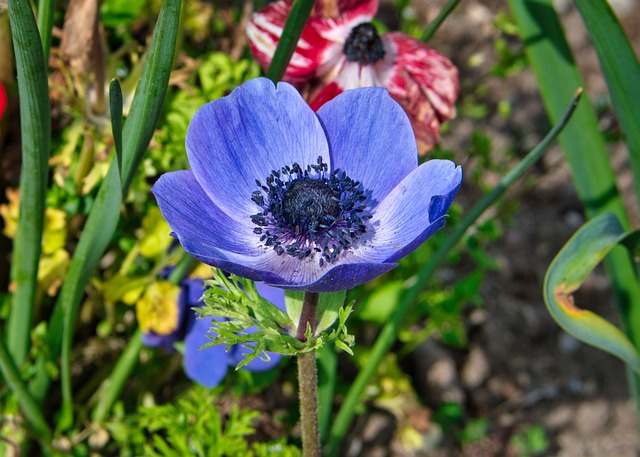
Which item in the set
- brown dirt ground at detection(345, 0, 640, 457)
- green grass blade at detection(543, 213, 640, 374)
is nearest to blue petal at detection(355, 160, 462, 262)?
green grass blade at detection(543, 213, 640, 374)

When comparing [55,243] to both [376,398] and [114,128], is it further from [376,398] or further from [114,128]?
[376,398]

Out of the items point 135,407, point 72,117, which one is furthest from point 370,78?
point 135,407

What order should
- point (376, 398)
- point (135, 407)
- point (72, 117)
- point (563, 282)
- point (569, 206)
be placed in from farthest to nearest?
point (569, 206), point (376, 398), point (135, 407), point (72, 117), point (563, 282)

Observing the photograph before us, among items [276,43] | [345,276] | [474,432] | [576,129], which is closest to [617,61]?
[576,129]

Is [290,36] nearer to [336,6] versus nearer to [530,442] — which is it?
[336,6]

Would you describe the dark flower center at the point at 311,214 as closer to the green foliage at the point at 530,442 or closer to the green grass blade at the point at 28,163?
the green grass blade at the point at 28,163

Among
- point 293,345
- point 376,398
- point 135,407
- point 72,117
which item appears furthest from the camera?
point 376,398
